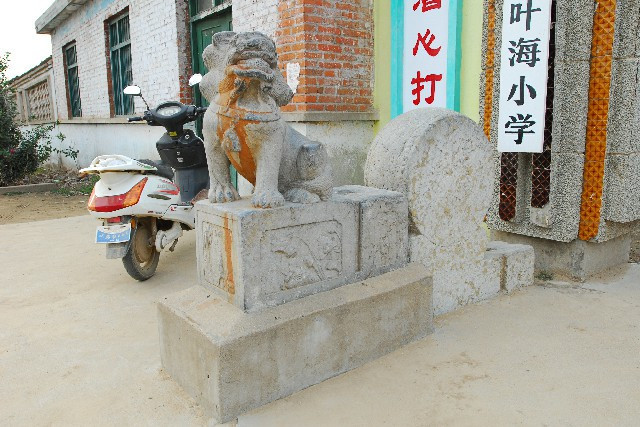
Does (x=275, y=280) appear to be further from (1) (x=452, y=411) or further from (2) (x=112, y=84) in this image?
(2) (x=112, y=84)

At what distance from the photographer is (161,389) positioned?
235 centimetres

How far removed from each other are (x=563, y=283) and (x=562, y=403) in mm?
1777

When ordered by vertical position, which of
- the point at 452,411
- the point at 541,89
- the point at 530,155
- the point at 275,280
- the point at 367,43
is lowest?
the point at 452,411

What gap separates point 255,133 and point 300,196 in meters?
0.38

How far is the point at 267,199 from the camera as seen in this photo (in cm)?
224

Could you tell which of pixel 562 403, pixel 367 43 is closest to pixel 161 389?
pixel 562 403

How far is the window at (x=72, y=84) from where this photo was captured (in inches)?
473

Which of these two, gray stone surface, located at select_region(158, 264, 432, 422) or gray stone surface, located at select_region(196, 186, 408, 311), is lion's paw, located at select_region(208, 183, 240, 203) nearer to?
gray stone surface, located at select_region(196, 186, 408, 311)

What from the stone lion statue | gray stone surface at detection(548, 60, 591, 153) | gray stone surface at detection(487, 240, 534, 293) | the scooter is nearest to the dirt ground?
the scooter

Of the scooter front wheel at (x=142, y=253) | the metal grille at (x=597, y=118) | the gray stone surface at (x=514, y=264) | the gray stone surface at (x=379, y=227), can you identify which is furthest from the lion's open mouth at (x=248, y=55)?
the metal grille at (x=597, y=118)

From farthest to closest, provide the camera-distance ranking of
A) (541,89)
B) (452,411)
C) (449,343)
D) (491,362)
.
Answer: (541,89)
(449,343)
(491,362)
(452,411)

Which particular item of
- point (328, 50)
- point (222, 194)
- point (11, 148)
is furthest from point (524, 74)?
point (11, 148)

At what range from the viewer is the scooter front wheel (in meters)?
3.74

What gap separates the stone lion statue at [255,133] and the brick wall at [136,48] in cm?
504
